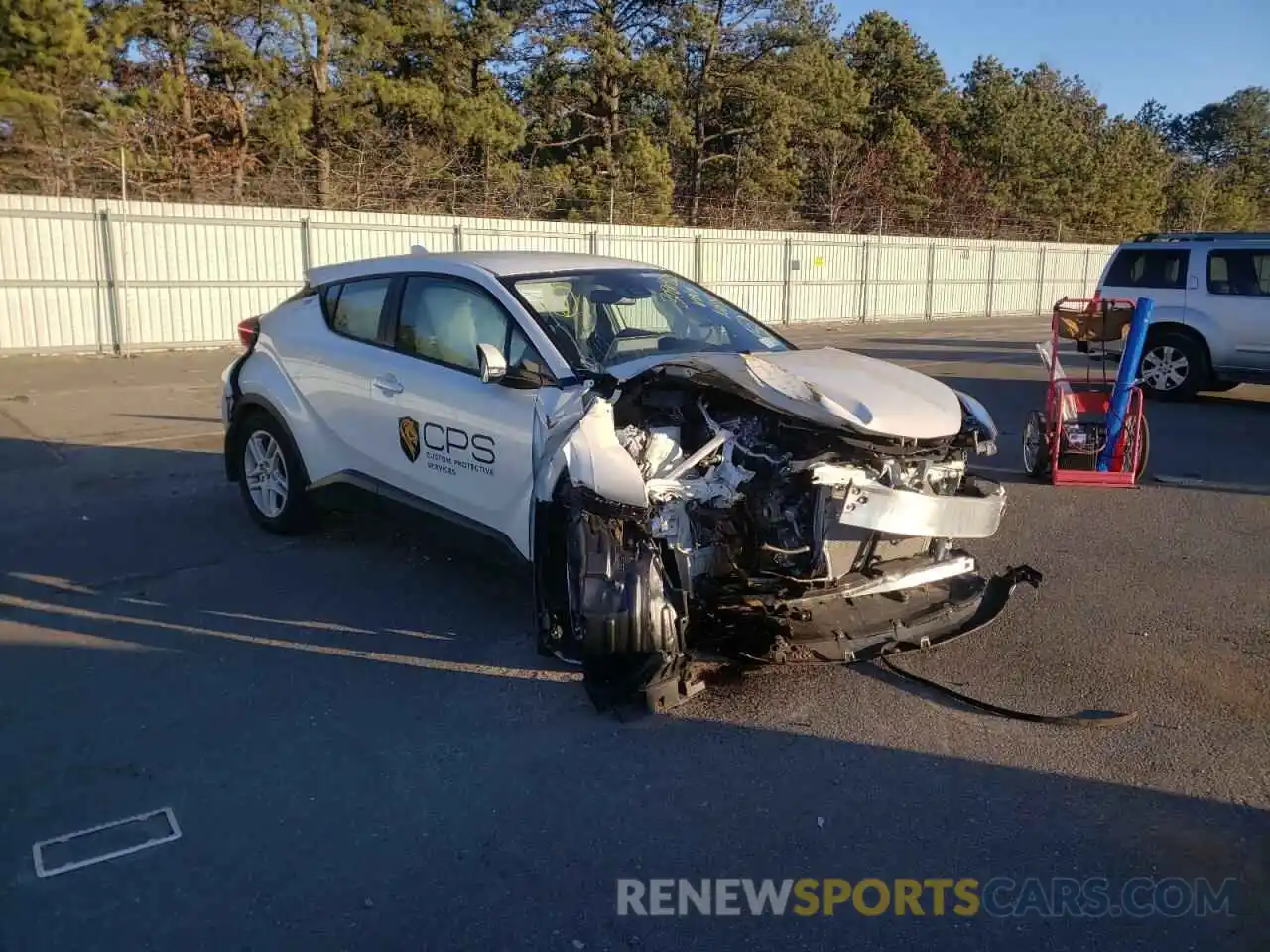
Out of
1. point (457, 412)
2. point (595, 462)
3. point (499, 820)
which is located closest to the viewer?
point (499, 820)

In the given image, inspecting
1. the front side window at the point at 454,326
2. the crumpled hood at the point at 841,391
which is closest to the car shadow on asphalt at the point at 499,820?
the crumpled hood at the point at 841,391

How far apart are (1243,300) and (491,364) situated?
1053 centimetres

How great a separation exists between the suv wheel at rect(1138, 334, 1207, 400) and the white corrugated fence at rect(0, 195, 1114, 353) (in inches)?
274

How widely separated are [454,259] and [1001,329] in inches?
931

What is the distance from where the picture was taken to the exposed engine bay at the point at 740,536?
3.91m

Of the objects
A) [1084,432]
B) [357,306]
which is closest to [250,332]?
[357,306]

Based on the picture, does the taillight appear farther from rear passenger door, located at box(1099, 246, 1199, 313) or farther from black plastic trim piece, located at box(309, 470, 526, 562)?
rear passenger door, located at box(1099, 246, 1199, 313)

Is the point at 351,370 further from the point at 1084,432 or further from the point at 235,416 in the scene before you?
the point at 1084,432

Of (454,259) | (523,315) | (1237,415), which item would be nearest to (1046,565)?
(523,315)

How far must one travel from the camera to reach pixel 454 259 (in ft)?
17.8

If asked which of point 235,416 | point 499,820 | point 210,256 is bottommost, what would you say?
point 499,820

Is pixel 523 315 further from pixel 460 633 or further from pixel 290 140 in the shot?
pixel 290 140

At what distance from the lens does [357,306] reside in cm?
582

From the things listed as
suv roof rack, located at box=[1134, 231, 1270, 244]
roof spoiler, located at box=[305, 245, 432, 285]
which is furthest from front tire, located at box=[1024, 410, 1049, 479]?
suv roof rack, located at box=[1134, 231, 1270, 244]
